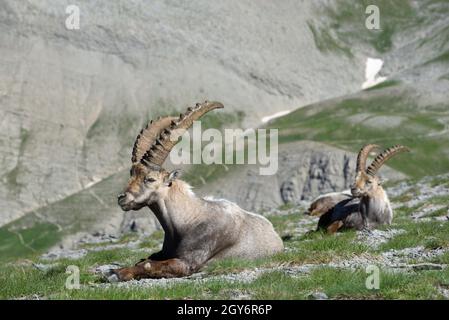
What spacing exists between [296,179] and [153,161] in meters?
104

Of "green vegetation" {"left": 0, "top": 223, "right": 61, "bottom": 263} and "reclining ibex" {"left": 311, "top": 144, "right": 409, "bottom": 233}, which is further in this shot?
"green vegetation" {"left": 0, "top": 223, "right": 61, "bottom": 263}

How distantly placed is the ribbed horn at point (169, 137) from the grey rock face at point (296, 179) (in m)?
97.2

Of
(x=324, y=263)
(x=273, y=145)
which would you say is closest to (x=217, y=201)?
(x=324, y=263)

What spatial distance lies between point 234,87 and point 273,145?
2218 inches

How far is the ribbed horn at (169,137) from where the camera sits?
17.4 metres

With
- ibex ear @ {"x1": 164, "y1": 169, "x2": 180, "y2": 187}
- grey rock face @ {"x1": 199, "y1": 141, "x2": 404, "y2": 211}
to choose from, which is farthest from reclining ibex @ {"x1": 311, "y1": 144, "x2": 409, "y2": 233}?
grey rock face @ {"x1": 199, "y1": 141, "x2": 404, "y2": 211}

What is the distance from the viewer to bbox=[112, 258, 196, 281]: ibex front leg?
54.5ft

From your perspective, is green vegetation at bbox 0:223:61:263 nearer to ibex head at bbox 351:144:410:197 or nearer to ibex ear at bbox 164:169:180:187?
ibex head at bbox 351:144:410:197

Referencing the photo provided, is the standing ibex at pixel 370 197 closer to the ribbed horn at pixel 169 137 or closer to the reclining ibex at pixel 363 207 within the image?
the reclining ibex at pixel 363 207

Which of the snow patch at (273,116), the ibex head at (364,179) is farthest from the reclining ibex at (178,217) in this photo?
the snow patch at (273,116)

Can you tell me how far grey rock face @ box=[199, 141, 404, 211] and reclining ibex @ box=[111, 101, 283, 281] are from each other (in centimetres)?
9534

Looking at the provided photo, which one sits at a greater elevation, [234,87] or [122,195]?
[234,87]
